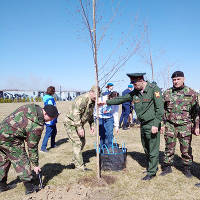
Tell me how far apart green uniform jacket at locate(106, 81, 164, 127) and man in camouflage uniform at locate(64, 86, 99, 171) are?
0.92 m

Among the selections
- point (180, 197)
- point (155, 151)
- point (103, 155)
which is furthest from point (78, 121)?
point (180, 197)

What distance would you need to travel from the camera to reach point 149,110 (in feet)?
12.5

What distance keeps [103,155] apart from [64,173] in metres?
0.95

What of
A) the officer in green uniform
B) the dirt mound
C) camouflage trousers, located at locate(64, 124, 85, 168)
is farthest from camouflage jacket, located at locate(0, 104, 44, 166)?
the officer in green uniform

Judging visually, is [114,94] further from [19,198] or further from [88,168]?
[19,198]

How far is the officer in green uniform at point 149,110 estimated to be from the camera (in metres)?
3.71

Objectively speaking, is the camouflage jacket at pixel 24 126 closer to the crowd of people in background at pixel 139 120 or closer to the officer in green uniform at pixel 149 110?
the crowd of people in background at pixel 139 120

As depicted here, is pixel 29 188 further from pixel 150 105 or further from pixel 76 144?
pixel 150 105

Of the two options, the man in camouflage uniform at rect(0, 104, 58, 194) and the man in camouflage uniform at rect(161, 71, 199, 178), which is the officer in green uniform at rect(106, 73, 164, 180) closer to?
the man in camouflage uniform at rect(161, 71, 199, 178)

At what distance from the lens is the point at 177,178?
4.02m

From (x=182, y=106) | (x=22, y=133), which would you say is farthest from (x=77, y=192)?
(x=182, y=106)

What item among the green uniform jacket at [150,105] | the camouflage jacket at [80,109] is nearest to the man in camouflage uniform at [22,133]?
the camouflage jacket at [80,109]

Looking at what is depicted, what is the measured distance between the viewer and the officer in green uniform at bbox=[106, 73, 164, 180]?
12.2 feet

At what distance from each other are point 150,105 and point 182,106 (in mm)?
654
